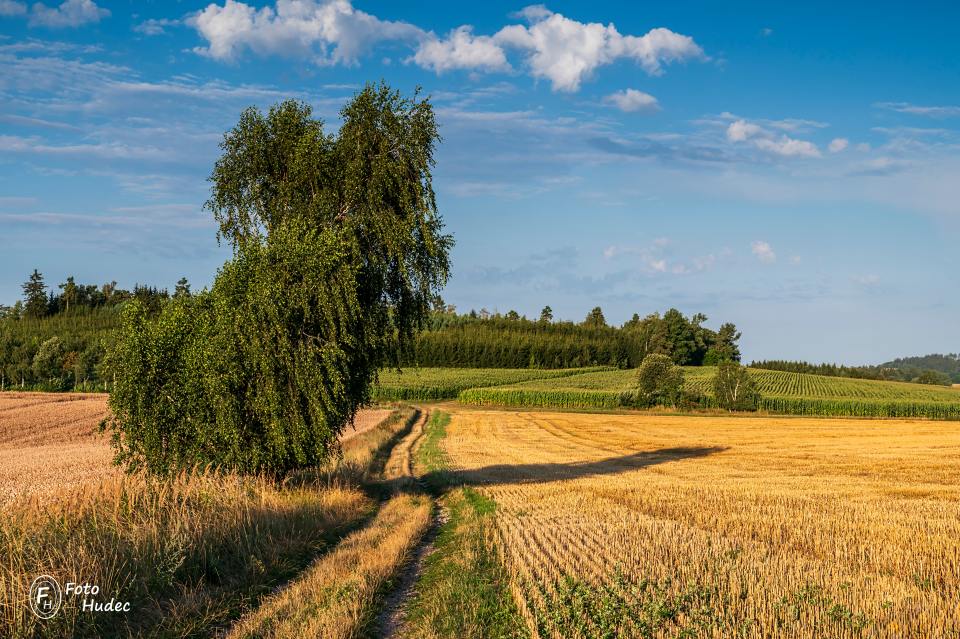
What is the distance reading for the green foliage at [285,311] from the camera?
1756 centimetres

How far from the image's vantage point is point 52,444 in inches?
1542

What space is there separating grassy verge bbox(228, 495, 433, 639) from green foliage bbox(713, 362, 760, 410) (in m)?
73.2

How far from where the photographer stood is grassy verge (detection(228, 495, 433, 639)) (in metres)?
7.72

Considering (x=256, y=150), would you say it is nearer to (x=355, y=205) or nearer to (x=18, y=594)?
(x=355, y=205)

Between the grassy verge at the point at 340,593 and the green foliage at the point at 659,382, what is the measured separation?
7145cm

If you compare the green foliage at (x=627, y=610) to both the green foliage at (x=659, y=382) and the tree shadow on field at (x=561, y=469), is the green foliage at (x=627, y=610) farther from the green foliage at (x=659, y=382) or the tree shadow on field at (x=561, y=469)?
the green foliage at (x=659, y=382)

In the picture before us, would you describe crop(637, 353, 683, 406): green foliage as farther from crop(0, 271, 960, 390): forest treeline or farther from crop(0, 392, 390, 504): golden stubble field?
crop(0, 271, 960, 390): forest treeline

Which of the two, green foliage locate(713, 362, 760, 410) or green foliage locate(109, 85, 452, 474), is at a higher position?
green foliage locate(109, 85, 452, 474)

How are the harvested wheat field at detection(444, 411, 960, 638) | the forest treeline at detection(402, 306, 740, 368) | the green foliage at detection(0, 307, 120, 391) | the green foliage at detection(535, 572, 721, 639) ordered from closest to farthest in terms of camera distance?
the green foliage at detection(535, 572, 721, 639) → the harvested wheat field at detection(444, 411, 960, 638) → the green foliage at detection(0, 307, 120, 391) → the forest treeline at detection(402, 306, 740, 368)

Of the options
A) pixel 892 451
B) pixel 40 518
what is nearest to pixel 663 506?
pixel 40 518

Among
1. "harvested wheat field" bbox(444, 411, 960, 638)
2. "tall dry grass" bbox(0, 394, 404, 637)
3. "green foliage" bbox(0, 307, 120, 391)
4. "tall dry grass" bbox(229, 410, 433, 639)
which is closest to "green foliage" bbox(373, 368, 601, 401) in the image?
"green foliage" bbox(0, 307, 120, 391)

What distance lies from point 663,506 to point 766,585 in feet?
26.4

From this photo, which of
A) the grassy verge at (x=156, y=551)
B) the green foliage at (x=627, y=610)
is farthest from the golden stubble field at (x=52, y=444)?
the green foliage at (x=627, y=610)

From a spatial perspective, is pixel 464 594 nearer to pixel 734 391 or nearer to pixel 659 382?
pixel 659 382
